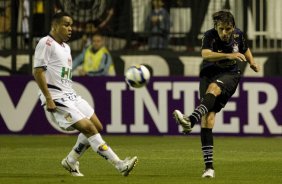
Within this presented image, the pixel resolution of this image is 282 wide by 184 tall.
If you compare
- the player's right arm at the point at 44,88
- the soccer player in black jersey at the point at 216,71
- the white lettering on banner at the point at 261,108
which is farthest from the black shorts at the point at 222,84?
the white lettering on banner at the point at 261,108

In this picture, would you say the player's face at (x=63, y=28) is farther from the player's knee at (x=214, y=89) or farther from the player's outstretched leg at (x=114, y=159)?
the player's knee at (x=214, y=89)

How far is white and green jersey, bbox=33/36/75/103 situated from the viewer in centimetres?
1247

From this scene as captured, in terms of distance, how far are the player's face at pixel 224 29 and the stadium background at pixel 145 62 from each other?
7.61 meters

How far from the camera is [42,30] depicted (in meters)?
21.7

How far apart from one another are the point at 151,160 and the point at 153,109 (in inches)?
192

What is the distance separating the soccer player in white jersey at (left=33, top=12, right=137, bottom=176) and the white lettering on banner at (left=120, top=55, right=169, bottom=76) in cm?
895

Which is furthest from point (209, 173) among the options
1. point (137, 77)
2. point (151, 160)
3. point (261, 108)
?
point (261, 108)

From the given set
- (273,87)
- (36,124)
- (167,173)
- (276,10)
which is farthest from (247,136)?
(167,173)

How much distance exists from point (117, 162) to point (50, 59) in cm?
150

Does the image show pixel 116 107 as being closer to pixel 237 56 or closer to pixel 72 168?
pixel 72 168

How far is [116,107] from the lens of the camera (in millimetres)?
20484

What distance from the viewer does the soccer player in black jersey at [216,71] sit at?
12344mm

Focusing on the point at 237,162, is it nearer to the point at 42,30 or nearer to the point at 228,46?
the point at 228,46

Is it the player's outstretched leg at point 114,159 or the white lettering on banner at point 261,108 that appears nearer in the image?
the player's outstretched leg at point 114,159
